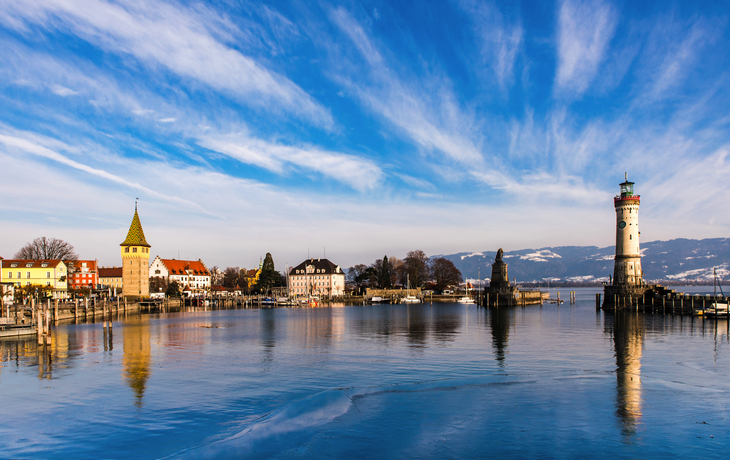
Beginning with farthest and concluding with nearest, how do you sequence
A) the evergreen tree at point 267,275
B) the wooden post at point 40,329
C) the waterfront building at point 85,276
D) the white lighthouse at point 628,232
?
the evergreen tree at point 267,275 → the waterfront building at point 85,276 → the white lighthouse at point 628,232 → the wooden post at point 40,329

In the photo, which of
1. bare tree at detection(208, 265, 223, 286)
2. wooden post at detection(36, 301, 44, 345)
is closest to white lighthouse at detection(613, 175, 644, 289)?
wooden post at detection(36, 301, 44, 345)

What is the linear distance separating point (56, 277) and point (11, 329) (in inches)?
2091

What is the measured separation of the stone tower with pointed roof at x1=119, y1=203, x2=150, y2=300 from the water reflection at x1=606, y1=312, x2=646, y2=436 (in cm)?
9850

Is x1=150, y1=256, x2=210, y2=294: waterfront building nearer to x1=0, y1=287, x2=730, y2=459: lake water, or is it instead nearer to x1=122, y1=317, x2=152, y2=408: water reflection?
x1=122, y1=317, x2=152, y2=408: water reflection

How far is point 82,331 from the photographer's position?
4666cm

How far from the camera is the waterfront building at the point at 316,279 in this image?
141375mm

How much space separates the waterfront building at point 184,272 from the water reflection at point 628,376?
130 m

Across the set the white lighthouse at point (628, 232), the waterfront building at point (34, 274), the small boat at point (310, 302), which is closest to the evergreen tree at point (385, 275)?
the small boat at point (310, 302)

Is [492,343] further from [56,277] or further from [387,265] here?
[387,265]

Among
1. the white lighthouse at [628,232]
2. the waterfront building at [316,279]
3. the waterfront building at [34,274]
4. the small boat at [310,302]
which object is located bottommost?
the small boat at [310,302]

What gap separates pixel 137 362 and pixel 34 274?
7105 cm

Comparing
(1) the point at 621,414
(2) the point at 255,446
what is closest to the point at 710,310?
(1) the point at 621,414

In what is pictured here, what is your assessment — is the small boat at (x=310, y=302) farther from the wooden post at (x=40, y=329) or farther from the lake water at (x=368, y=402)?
the lake water at (x=368, y=402)

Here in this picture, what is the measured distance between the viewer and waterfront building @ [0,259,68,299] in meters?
80.4
